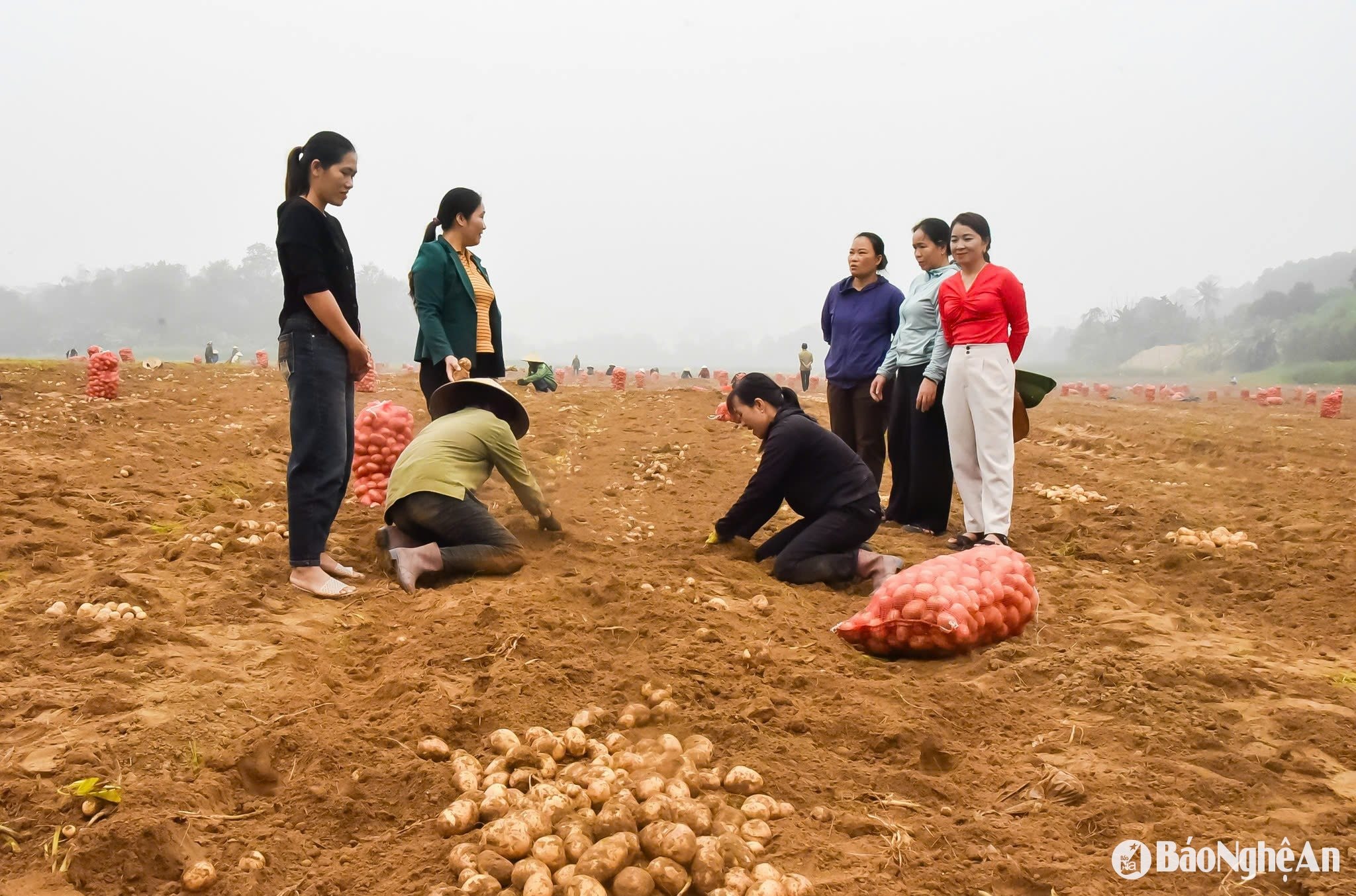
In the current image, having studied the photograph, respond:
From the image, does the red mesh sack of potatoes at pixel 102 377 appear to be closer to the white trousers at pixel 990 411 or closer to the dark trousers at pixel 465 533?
the dark trousers at pixel 465 533

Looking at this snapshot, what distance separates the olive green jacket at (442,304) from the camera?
4.49 metres

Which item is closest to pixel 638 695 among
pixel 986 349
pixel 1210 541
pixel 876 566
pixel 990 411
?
pixel 876 566

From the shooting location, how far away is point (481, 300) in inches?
187

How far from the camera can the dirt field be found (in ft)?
6.34

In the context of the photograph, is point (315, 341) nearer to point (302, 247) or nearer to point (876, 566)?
point (302, 247)

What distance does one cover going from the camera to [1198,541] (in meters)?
5.20

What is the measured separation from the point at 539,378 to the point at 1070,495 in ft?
32.6

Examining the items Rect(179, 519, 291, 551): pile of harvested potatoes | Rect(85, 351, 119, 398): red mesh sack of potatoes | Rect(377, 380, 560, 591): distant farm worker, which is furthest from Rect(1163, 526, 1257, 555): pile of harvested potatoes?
Rect(85, 351, 119, 398): red mesh sack of potatoes

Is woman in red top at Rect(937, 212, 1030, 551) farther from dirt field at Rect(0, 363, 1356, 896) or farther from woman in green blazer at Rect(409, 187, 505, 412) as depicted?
woman in green blazer at Rect(409, 187, 505, 412)

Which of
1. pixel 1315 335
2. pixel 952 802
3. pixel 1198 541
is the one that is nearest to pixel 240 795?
pixel 952 802

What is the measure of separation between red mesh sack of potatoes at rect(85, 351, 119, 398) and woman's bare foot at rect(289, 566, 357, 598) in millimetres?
7261

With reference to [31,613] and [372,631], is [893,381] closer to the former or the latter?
[372,631]

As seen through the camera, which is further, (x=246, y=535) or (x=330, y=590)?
(x=246, y=535)

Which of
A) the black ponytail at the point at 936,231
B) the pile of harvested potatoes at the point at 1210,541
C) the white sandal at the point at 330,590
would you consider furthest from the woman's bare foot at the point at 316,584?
the pile of harvested potatoes at the point at 1210,541
